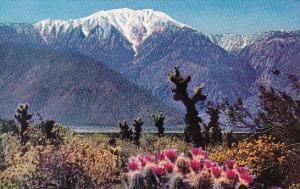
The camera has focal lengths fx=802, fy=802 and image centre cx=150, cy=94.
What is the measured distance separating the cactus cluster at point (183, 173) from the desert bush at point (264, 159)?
198 inches

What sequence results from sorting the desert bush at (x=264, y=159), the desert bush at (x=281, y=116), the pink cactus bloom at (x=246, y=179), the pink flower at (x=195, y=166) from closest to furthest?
the pink cactus bloom at (x=246, y=179), the pink flower at (x=195, y=166), the desert bush at (x=264, y=159), the desert bush at (x=281, y=116)

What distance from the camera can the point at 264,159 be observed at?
55.7 ft

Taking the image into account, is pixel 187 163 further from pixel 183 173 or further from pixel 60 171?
pixel 60 171

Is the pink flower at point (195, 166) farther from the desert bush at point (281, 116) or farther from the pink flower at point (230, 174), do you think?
the desert bush at point (281, 116)

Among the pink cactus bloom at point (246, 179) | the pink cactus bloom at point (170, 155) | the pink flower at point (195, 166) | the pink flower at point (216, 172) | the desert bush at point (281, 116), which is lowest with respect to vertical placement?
the pink cactus bloom at point (246, 179)

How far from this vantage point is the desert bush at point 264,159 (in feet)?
54.3

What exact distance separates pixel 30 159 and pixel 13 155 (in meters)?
4.10

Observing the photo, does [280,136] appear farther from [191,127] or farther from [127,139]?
[127,139]

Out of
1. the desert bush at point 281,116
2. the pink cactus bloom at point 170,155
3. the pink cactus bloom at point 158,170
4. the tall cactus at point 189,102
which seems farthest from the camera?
the tall cactus at point 189,102

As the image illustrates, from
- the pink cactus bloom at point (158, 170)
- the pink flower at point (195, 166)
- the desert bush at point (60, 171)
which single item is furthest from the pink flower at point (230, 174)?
the desert bush at point (60, 171)

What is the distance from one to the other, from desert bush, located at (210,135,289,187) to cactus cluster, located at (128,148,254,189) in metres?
5.02

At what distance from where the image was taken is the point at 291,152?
16844mm

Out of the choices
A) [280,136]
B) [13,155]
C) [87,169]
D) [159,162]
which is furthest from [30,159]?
[159,162]

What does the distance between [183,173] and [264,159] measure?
6079mm
